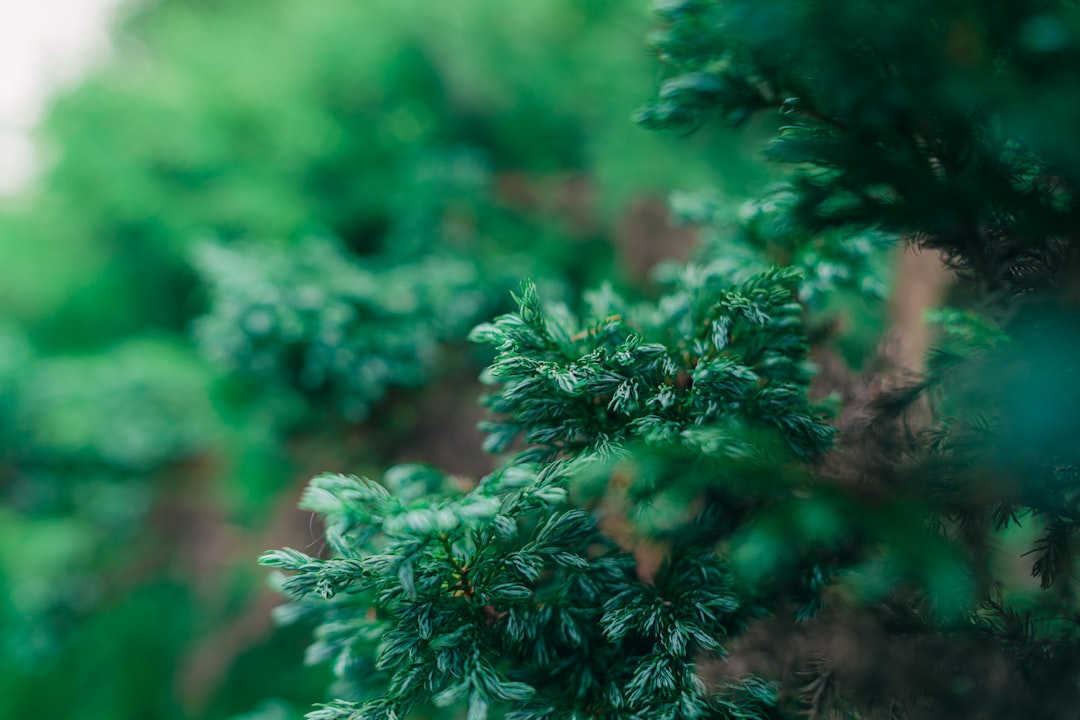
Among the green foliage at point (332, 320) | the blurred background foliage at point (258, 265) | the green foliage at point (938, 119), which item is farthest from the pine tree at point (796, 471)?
the blurred background foliage at point (258, 265)

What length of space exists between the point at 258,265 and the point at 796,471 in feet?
8.03

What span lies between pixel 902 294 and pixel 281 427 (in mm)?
2871

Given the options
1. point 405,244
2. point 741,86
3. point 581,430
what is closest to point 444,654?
point 581,430

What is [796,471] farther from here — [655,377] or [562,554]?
[562,554]

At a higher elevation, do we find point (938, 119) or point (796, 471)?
point (938, 119)

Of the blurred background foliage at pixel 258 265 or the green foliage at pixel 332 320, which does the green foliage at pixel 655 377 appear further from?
the blurred background foliage at pixel 258 265

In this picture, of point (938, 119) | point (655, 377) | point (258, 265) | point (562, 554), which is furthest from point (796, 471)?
point (258, 265)

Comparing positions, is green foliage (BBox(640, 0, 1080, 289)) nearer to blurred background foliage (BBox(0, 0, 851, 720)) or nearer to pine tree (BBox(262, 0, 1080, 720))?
pine tree (BBox(262, 0, 1080, 720))

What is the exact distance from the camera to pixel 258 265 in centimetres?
271

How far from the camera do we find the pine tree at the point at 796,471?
956mm

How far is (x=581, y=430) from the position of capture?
4.05ft

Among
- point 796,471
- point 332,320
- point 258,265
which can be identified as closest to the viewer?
point 796,471

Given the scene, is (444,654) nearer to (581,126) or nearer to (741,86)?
(741,86)

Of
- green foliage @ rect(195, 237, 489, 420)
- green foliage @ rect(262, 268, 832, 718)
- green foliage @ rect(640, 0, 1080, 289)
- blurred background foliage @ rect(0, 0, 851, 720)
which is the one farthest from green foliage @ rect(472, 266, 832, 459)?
blurred background foliage @ rect(0, 0, 851, 720)
